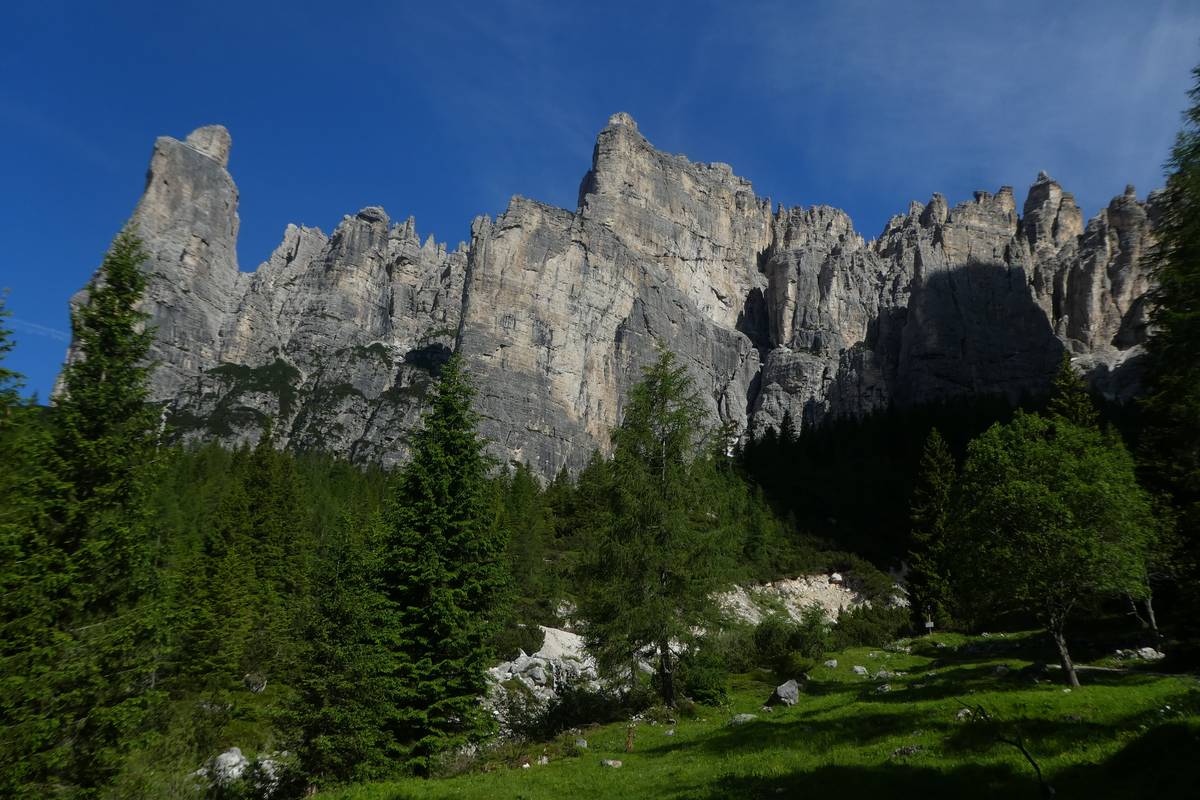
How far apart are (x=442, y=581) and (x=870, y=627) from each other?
3796 centimetres

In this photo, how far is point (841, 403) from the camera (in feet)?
508

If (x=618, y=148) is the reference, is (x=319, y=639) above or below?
below

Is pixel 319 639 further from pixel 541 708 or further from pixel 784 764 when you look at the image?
pixel 784 764

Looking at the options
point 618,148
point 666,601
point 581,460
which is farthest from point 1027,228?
point 666,601

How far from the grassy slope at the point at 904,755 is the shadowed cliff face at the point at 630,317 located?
11355 cm

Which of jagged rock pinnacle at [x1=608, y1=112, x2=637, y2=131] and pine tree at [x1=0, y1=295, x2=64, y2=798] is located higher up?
jagged rock pinnacle at [x1=608, y1=112, x2=637, y2=131]

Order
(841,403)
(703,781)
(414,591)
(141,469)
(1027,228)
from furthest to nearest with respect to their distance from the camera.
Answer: (1027,228) → (841,403) → (414,591) → (141,469) → (703,781)

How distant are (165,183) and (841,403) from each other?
193089 mm

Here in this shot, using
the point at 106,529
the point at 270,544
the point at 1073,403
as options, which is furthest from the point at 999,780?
the point at 270,544

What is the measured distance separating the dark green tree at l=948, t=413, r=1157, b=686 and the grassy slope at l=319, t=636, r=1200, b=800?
2562 mm

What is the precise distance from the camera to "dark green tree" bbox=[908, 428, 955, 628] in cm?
4362

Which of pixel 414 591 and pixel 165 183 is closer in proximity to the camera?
pixel 414 591

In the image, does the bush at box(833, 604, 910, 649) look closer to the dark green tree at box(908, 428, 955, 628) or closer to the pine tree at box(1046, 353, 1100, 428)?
the dark green tree at box(908, 428, 955, 628)

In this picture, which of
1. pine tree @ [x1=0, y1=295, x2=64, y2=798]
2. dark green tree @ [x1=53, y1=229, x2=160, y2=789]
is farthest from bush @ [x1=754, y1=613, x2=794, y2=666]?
pine tree @ [x1=0, y1=295, x2=64, y2=798]
